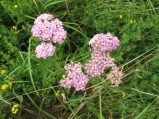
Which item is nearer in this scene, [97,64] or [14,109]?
[97,64]

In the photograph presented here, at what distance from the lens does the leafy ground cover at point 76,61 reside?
→ 6.84 feet

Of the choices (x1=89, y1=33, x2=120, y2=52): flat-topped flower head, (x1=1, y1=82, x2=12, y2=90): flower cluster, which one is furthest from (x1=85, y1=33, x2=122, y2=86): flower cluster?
(x1=1, y1=82, x2=12, y2=90): flower cluster

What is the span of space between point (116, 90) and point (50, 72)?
0.49 meters

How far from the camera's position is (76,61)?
215 cm

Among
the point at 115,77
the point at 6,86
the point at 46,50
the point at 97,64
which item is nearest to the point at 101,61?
the point at 97,64

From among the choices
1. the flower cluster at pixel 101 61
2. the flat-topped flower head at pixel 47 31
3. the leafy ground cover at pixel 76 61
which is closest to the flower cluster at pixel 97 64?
the flower cluster at pixel 101 61

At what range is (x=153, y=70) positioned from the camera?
2.27 m

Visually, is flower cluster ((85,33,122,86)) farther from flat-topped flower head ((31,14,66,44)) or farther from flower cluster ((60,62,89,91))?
flat-topped flower head ((31,14,66,44))

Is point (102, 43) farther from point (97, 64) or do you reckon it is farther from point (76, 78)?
point (76, 78)

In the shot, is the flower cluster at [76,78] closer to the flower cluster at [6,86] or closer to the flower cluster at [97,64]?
the flower cluster at [97,64]

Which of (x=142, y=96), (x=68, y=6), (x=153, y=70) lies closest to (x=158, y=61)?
(x=153, y=70)

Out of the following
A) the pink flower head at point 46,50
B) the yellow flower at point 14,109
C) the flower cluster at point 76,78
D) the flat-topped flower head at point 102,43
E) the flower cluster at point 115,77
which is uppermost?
the pink flower head at point 46,50

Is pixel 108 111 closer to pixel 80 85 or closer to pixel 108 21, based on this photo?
pixel 80 85

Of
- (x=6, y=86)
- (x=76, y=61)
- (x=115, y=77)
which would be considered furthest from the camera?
(x=76, y=61)
